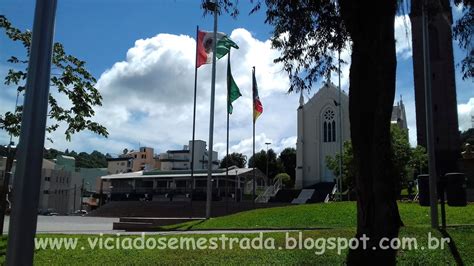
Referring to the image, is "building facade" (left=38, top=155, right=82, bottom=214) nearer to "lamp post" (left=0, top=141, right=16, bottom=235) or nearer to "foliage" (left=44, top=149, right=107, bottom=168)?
"foliage" (left=44, top=149, right=107, bottom=168)

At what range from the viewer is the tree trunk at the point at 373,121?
21.1ft

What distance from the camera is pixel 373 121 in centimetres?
672

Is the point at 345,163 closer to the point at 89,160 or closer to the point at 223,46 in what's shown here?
the point at 223,46

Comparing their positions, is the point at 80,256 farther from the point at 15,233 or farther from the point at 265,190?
the point at 265,190

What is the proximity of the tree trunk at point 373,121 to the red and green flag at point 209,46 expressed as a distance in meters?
19.9

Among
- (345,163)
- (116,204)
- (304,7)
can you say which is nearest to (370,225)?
(304,7)

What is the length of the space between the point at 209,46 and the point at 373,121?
853 inches

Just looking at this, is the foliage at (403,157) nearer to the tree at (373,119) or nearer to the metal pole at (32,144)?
the tree at (373,119)

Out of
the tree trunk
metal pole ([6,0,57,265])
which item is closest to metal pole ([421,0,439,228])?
the tree trunk

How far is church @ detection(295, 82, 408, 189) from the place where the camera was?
67.9 metres

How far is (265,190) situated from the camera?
57.4 meters

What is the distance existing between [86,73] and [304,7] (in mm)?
6624

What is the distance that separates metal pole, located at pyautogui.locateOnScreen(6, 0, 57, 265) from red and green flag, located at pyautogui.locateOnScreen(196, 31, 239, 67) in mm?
21509

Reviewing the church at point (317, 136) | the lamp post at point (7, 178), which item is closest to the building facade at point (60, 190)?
the church at point (317, 136)
